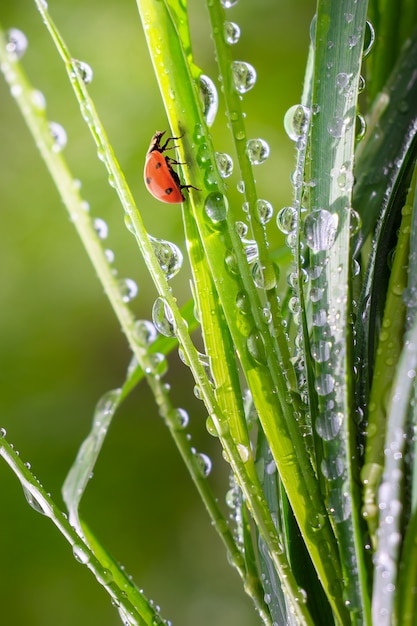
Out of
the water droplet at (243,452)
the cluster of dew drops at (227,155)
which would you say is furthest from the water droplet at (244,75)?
the water droplet at (243,452)

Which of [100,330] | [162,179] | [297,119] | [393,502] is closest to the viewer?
[393,502]

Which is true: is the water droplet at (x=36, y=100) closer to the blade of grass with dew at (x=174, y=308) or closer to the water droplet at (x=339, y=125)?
the blade of grass with dew at (x=174, y=308)

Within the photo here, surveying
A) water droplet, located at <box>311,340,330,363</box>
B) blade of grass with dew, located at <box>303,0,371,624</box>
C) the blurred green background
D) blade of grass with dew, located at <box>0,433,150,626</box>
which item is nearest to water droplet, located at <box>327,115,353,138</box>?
blade of grass with dew, located at <box>303,0,371,624</box>

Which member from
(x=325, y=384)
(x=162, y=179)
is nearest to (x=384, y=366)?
(x=325, y=384)

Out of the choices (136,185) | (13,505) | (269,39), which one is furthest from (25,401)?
(269,39)

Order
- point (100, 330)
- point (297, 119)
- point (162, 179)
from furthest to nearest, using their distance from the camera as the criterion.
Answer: point (100, 330)
point (162, 179)
point (297, 119)

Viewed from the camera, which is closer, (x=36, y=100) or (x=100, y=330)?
(x=36, y=100)

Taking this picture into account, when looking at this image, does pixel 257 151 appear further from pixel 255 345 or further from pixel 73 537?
pixel 73 537

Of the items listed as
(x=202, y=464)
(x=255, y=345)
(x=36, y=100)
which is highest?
(x=36, y=100)
